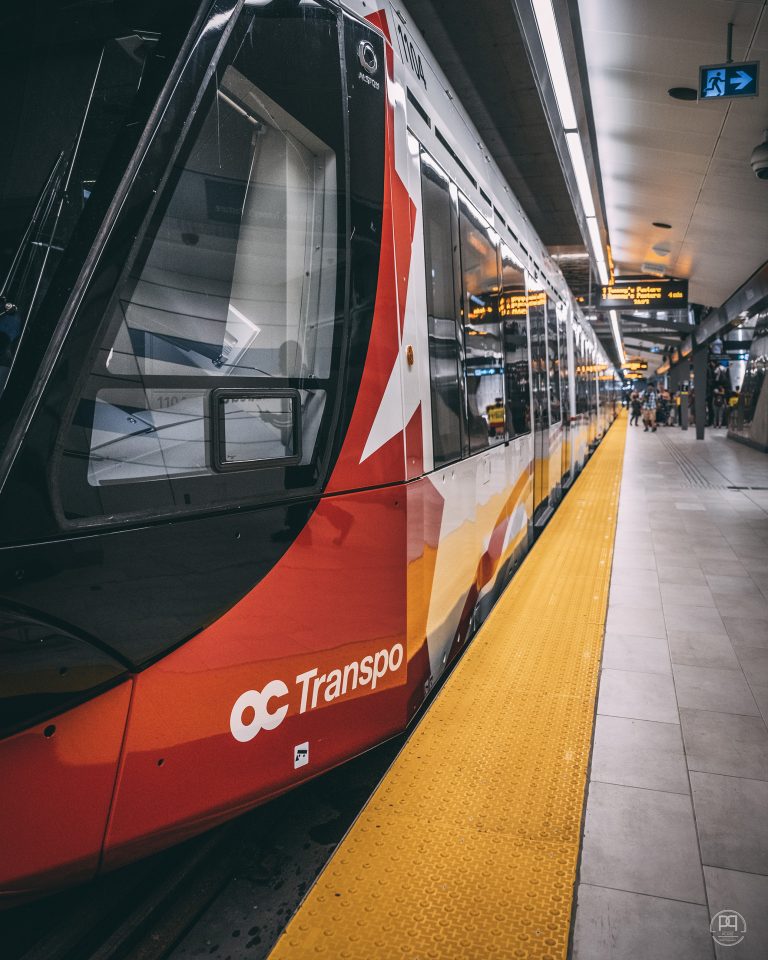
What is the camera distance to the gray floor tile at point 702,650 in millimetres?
4066

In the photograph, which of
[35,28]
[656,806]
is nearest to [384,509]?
[656,806]

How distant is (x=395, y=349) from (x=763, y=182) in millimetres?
8597

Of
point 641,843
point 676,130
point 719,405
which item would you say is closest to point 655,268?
point 676,130

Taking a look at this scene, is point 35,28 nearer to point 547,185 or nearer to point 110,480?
point 110,480

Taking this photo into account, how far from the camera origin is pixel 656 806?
2.59m

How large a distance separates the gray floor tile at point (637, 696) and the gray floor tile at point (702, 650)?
0.38 metres


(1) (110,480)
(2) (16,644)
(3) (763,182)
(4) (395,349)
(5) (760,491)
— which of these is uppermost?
(3) (763,182)

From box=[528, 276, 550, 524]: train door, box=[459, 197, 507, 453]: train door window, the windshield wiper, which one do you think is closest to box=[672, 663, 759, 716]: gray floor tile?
box=[459, 197, 507, 453]: train door window

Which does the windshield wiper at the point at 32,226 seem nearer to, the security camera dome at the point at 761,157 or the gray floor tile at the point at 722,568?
the gray floor tile at the point at 722,568

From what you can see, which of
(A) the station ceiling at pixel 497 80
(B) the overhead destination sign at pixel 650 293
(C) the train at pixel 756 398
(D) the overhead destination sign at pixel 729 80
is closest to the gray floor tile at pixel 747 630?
(D) the overhead destination sign at pixel 729 80

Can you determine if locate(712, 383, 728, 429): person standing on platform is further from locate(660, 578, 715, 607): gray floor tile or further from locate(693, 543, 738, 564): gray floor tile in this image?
locate(660, 578, 715, 607): gray floor tile

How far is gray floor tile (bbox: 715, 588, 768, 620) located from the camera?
16.3 ft

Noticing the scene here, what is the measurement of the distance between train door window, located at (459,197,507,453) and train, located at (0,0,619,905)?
909 mm

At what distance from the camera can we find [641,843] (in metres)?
2.37
